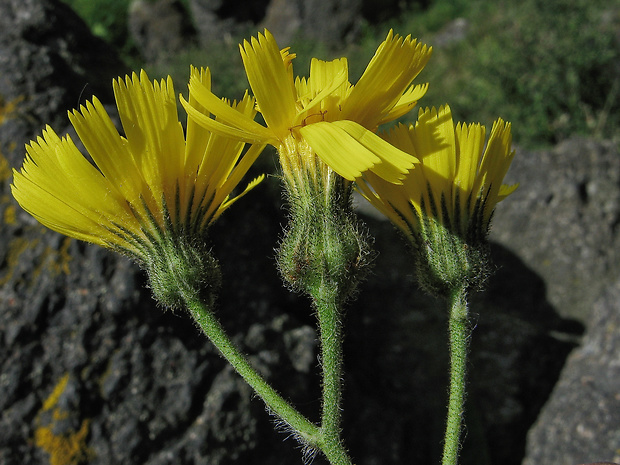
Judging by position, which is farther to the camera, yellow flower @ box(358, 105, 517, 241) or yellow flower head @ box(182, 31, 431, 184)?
yellow flower @ box(358, 105, 517, 241)

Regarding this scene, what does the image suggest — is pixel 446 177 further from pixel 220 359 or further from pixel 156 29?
pixel 156 29

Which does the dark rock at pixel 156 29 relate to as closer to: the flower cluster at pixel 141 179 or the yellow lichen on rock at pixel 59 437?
the yellow lichen on rock at pixel 59 437

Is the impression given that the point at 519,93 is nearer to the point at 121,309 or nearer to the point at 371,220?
the point at 371,220

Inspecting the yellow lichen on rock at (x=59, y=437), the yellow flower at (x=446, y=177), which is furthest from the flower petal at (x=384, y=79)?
the yellow lichen on rock at (x=59, y=437)

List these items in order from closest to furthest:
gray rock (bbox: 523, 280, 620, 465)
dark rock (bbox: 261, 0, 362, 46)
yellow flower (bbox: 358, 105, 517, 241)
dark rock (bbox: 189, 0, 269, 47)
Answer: yellow flower (bbox: 358, 105, 517, 241)
gray rock (bbox: 523, 280, 620, 465)
dark rock (bbox: 261, 0, 362, 46)
dark rock (bbox: 189, 0, 269, 47)

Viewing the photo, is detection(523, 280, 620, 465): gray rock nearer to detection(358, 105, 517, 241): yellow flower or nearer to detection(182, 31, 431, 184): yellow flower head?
detection(358, 105, 517, 241): yellow flower

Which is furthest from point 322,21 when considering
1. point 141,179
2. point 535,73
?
point 141,179

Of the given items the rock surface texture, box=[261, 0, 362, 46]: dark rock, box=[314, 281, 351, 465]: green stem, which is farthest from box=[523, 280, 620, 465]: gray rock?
box=[261, 0, 362, 46]: dark rock
